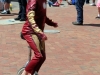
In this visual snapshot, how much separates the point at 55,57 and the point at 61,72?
106cm

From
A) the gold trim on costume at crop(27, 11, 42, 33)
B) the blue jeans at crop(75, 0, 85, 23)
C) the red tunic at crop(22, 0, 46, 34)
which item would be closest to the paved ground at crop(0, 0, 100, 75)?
the blue jeans at crop(75, 0, 85, 23)

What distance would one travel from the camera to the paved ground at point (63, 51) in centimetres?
643

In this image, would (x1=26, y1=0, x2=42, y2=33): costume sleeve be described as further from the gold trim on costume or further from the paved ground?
the paved ground

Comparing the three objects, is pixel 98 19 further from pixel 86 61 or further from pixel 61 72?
pixel 61 72

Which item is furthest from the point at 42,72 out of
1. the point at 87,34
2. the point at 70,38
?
the point at 87,34

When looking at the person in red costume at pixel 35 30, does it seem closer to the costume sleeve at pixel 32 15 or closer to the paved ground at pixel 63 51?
the costume sleeve at pixel 32 15

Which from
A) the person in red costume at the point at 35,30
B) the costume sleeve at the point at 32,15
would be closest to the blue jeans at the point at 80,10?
the person in red costume at the point at 35,30

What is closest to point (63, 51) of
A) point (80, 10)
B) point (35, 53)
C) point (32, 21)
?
point (35, 53)

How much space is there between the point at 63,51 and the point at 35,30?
3.29 meters

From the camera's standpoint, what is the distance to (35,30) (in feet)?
15.0

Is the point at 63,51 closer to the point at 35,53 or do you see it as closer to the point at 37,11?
the point at 35,53

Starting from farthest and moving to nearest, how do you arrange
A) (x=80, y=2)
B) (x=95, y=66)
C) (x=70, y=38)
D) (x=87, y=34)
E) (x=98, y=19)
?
(x=98, y=19) < (x=80, y=2) < (x=87, y=34) < (x=70, y=38) < (x=95, y=66)

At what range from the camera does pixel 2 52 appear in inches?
301

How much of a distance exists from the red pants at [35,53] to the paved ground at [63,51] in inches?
52.4
